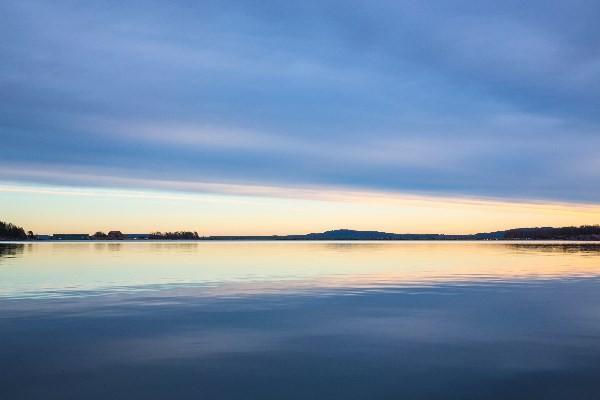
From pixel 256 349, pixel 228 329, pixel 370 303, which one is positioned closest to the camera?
pixel 256 349

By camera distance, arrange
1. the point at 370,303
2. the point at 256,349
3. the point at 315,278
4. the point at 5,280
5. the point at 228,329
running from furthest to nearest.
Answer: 1. the point at 315,278
2. the point at 5,280
3. the point at 370,303
4. the point at 228,329
5. the point at 256,349

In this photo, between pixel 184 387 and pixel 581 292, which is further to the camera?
pixel 581 292

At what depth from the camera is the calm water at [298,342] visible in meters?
11.9

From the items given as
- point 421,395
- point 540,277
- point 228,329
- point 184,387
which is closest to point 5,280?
point 228,329

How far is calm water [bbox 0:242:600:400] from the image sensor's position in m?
11.9

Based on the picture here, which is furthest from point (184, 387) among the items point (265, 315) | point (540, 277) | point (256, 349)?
point (540, 277)

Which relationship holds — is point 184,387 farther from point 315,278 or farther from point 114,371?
point 315,278

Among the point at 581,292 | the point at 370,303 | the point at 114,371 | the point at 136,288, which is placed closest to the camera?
the point at 114,371

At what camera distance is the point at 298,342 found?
54.3ft

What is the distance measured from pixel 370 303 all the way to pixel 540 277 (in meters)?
19.9

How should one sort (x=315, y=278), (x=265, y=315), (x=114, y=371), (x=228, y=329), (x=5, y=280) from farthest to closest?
(x=315, y=278) < (x=5, y=280) < (x=265, y=315) < (x=228, y=329) < (x=114, y=371)

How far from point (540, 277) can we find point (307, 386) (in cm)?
3235

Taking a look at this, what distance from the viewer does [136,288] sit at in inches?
1236

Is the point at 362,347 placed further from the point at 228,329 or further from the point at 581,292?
the point at 581,292
